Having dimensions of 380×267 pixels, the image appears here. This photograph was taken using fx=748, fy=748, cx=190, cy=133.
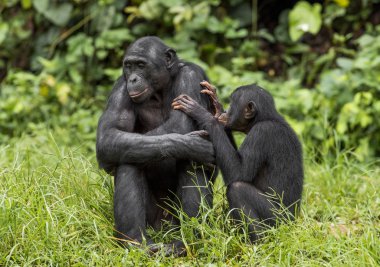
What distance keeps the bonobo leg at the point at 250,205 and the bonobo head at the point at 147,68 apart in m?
0.99

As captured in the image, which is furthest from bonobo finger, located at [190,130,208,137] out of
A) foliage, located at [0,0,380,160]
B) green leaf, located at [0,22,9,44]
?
green leaf, located at [0,22,9,44]

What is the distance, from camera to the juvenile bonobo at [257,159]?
5598 mm

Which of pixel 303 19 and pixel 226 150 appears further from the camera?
pixel 303 19

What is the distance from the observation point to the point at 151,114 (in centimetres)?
597

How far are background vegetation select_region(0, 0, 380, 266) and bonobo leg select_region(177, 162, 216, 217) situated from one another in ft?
0.44

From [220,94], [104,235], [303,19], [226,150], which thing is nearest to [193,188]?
[226,150]

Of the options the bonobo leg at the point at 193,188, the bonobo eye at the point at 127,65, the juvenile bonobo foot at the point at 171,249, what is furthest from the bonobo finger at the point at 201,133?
the juvenile bonobo foot at the point at 171,249

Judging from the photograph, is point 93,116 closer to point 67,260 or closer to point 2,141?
point 2,141

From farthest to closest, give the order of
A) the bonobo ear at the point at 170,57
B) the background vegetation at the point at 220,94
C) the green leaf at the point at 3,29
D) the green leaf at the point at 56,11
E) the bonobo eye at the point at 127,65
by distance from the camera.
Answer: the green leaf at the point at 56,11 → the green leaf at the point at 3,29 → the bonobo ear at the point at 170,57 → the bonobo eye at the point at 127,65 → the background vegetation at the point at 220,94

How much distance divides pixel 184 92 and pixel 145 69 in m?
0.35

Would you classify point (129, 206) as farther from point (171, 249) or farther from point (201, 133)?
point (201, 133)

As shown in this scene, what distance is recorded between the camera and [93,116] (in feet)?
33.2

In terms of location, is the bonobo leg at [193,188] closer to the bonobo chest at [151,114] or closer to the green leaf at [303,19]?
the bonobo chest at [151,114]

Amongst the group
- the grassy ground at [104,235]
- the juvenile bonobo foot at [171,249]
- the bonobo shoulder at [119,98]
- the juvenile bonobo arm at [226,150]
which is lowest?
the juvenile bonobo foot at [171,249]
